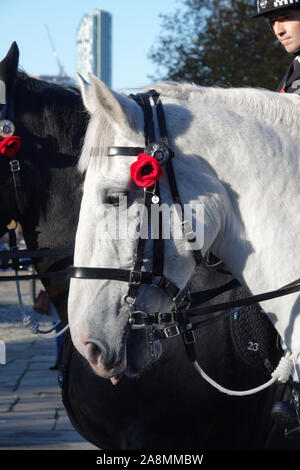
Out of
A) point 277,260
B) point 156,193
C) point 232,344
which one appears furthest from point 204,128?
point 232,344

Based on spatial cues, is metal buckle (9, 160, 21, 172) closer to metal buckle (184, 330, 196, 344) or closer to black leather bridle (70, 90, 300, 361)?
black leather bridle (70, 90, 300, 361)

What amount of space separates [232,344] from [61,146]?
1329 millimetres

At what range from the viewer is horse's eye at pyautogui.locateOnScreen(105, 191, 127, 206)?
208cm

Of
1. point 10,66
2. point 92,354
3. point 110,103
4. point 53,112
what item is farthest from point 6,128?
point 92,354

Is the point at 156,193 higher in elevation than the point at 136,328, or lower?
higher

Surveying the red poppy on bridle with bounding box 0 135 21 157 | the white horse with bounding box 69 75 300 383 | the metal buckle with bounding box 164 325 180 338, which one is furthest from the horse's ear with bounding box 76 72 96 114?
the red poppy on bridle with bounding box 0 135 21 157

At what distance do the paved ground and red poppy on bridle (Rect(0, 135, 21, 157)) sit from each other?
277 cm

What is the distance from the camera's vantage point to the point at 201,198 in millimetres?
2131

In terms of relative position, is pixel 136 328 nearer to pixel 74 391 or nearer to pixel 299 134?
pixel 299 134

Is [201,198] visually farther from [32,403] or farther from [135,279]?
[32,403]

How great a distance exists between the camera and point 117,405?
3.06m

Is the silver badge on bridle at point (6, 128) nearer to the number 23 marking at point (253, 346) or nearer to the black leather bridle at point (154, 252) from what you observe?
the black leather bridle at point (154, 252)

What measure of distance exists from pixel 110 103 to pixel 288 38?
1049mm

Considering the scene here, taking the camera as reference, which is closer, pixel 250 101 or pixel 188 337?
pixel 250 101
